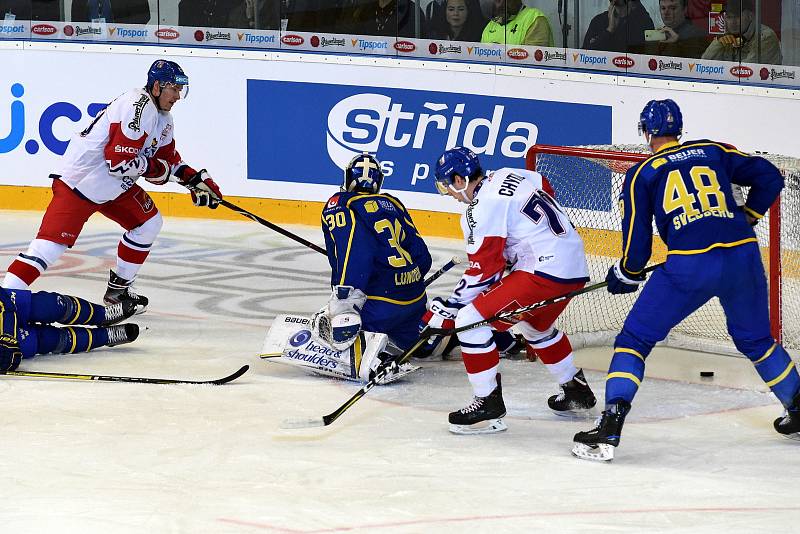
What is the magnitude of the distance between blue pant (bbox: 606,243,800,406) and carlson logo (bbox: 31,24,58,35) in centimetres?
657

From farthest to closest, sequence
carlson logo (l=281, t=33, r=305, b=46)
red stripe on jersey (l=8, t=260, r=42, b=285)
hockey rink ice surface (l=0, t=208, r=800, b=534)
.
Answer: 1. carlson logo (l=281, t=33, r=305, b=46)
2. red stripe on jersey (l=8, t=260, r=42, b=285)
3. hockey rink ice surface (l=0, t=208, r=800, b=534)

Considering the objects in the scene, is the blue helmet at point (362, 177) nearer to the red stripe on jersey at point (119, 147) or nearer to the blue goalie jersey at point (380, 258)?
the blue goalie jersey at point (380, 258)

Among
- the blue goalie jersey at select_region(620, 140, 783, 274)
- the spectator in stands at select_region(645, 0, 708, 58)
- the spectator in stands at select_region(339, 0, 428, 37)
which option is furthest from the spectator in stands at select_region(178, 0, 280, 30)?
the blue goalie jersey at select_region(620, 140, 783, 274)

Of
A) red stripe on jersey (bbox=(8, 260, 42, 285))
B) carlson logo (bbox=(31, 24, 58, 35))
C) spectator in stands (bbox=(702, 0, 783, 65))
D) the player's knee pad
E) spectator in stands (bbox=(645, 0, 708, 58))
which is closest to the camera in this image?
red stripe on jersey (bbox=(8, 260, 42, 285))

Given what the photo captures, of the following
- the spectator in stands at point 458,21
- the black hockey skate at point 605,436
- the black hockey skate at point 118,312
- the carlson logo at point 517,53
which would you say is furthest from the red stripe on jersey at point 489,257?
the spectator in stands at point 458,21

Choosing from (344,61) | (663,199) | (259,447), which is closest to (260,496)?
(259,447)

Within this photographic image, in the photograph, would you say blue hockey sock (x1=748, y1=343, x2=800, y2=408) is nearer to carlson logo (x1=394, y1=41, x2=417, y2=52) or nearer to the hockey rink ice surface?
the hockey rink ice surface

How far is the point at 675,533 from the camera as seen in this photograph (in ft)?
11.0

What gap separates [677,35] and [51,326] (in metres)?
4.15

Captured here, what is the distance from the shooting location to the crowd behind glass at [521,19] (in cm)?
741

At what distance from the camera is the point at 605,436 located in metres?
4.01

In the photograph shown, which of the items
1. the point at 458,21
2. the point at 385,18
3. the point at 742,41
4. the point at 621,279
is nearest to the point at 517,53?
the point at 458,21

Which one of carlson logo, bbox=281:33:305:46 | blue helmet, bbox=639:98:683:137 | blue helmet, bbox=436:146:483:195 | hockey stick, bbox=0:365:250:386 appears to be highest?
carlson logo, bbox=281:33:305:46

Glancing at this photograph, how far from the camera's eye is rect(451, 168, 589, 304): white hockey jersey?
436cm
